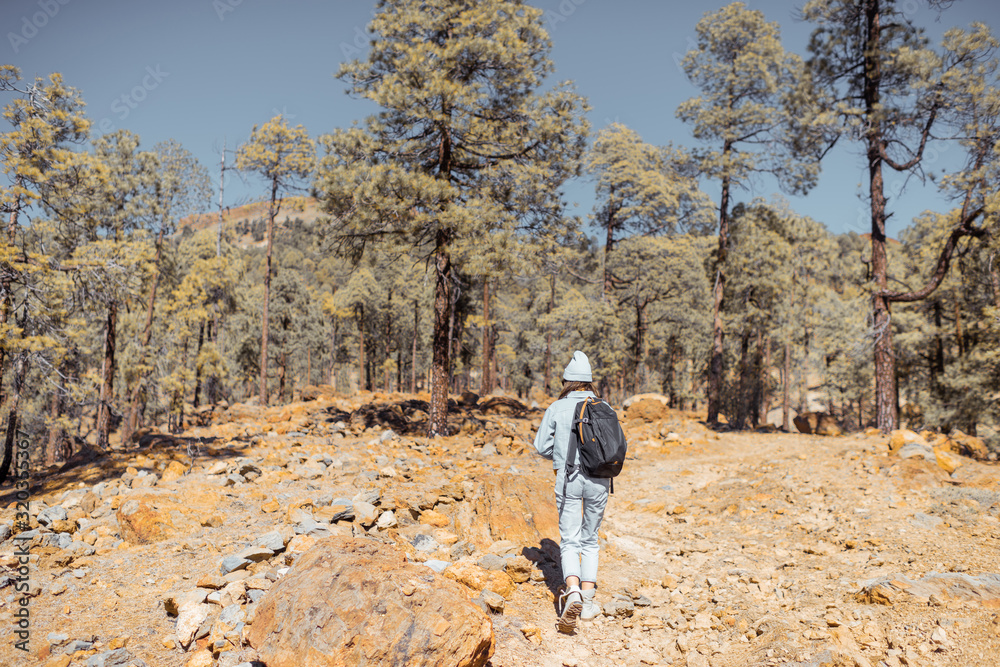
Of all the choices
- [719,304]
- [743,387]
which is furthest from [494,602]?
[743,387]

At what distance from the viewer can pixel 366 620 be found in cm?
289

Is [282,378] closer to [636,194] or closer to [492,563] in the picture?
[636,194]

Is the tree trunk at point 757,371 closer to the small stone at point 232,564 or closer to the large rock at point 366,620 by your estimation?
the large rock at point 366,620

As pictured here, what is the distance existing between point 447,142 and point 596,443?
9231mm

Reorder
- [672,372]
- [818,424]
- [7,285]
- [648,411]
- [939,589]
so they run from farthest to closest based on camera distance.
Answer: [672,372] < [648,411] < [818,424] < [7,285] < [939,589]

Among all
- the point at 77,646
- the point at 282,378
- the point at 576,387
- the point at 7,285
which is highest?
the point at 7,285

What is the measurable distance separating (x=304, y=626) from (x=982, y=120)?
14.7 meters

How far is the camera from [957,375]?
18.0m

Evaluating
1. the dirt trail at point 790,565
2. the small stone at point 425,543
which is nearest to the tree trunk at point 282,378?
the dirt trail at point 790,565

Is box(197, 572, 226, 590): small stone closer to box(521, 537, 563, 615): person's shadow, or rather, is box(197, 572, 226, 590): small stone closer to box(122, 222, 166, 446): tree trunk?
box(521, 537, 563, 615): person's shadow

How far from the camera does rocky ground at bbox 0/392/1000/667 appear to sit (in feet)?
10.3

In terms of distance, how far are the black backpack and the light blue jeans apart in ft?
0.26

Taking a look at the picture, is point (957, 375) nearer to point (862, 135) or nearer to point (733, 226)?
point (733, 226)

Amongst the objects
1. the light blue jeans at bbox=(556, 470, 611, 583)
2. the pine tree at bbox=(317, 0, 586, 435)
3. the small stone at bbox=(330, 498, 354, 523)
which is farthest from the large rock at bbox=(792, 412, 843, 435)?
the small stone at bbox=(330, 498, 354, 523)
